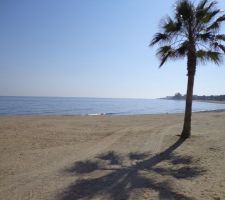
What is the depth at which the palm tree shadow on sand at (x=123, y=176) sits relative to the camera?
6059mm

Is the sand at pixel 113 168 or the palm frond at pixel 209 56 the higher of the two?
the palm frond at pixel 209 56

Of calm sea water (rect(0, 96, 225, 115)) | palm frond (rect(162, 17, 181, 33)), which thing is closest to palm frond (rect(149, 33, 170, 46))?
palm frond (rect(162, 17, 181, 33))

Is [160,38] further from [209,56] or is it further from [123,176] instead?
[123,176]

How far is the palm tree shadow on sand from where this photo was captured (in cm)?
606

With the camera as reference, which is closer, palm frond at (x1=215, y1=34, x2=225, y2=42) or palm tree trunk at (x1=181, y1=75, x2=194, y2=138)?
palm frond at (x1=215, y1=34, x2=225, y2=42)

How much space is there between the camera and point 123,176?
7359mm

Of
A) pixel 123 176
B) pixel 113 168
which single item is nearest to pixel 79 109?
pixel 113 168

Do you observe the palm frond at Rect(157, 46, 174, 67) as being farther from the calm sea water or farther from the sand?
the calm sea water

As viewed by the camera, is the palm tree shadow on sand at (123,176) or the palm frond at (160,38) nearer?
the palm tree shadow on sand at (123,176)

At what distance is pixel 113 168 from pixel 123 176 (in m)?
0.90

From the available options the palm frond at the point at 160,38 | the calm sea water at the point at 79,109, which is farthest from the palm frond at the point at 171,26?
the calm sea water at the point at 79,109

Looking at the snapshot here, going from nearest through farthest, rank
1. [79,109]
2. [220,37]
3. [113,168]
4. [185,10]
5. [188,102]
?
[113,168] < [185,10] < [220,37] < [188,102] < [79,109]

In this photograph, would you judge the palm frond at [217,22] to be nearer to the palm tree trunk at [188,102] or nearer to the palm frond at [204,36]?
the palm frond at [204,36]

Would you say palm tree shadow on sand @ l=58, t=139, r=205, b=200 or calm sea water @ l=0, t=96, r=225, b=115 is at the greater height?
palm tree shadow on sand @ l=58, t=139, r=205, b=200
